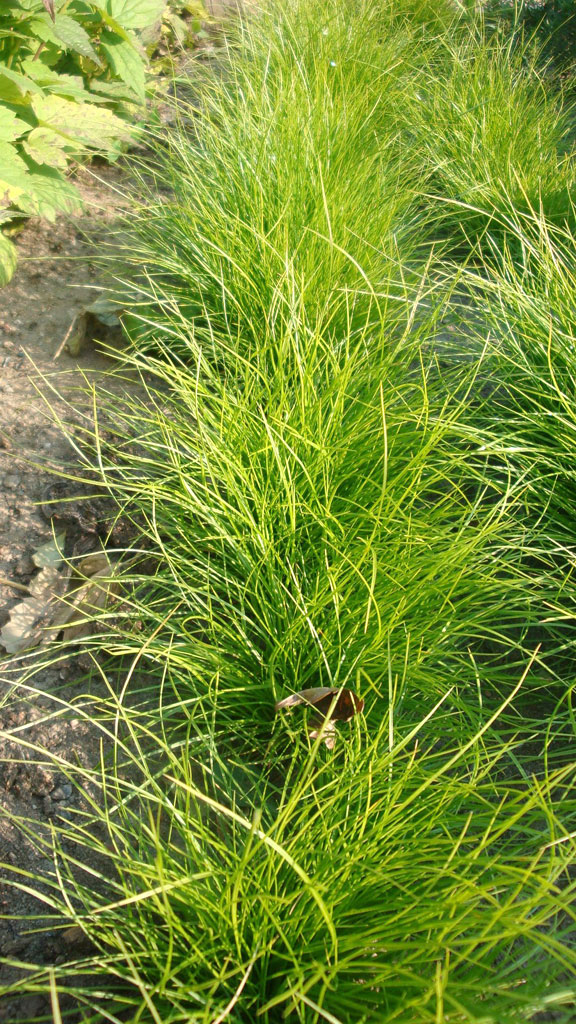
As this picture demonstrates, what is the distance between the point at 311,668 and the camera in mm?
1335

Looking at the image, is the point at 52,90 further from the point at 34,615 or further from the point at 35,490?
the point at 34,615

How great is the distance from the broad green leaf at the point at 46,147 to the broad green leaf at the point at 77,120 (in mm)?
31

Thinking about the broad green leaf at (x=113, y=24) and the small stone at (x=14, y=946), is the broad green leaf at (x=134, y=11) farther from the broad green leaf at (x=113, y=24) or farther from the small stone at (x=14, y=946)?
the small stone at (x=14, y=946)

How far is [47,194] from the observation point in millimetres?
2379

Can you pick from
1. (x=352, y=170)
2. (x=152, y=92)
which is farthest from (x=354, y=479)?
(x=152, y=92)

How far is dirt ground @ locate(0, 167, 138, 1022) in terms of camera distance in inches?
46.4

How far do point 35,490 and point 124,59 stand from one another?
1811 mm

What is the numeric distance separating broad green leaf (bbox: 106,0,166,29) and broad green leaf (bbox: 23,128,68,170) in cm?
61

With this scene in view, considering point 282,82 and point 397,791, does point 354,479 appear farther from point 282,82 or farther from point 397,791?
point 282,82

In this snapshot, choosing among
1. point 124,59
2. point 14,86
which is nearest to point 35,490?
point 14,86

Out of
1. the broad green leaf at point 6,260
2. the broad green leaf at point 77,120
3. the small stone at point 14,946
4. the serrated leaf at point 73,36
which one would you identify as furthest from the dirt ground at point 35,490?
the serrated leaf at point 73,36

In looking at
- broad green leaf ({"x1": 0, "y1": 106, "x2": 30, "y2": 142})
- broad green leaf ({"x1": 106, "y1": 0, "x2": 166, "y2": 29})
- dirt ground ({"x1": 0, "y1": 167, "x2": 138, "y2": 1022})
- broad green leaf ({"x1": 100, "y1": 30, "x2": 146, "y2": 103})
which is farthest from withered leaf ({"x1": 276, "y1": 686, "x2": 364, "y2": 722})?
broad green leaf ({"x1": 106, "y1": 0, "x2": 166, "y2": 29})

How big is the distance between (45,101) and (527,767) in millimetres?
2416

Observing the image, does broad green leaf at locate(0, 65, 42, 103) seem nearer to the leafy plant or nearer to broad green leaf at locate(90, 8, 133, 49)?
the leafy plant
